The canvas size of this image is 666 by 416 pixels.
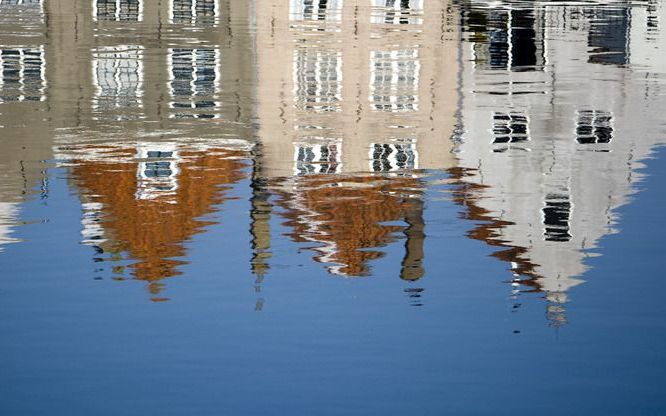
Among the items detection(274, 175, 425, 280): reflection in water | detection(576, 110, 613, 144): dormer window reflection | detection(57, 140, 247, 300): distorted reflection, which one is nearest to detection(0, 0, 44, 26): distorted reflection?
detection(576, 110, 613, 144): dormer window reflection

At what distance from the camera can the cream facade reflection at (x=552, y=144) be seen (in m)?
13.5

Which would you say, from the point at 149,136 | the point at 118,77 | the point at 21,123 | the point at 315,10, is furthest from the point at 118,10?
the point at 149,136

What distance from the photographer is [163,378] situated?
28.9 ft

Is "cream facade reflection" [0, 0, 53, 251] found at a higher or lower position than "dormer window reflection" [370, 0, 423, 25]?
lower

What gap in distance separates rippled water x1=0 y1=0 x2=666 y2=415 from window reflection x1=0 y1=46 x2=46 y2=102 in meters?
0.14

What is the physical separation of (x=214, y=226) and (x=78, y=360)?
4896 millimetres

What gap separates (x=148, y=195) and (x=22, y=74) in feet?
44.4

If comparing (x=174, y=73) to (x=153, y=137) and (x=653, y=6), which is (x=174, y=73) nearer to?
(x=153, y=137)

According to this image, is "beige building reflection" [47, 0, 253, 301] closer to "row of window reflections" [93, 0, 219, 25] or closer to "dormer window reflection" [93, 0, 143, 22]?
"dormer window reflection" [93, 0, 143, 22]

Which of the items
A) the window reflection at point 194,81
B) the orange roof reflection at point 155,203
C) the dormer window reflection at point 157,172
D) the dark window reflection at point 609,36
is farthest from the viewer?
the dark window reflection at point 609,36

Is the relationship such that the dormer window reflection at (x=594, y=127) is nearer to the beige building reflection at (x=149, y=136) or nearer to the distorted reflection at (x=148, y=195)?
the beige building reflection at (x=149, y=136)

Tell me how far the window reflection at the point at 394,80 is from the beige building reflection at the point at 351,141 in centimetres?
4

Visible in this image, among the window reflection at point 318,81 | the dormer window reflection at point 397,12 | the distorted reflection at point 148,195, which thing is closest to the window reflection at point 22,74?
the window reflection at point 318,81

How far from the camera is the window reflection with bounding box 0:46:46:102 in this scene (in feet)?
79.8
